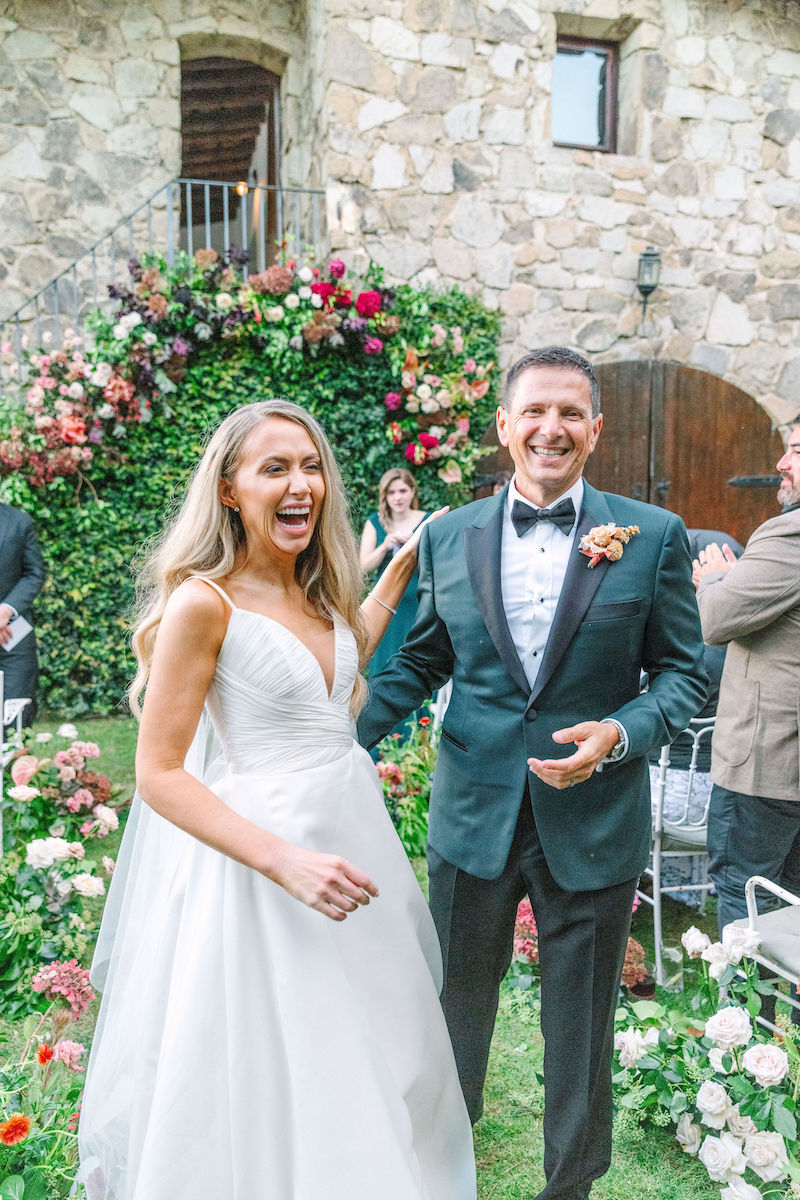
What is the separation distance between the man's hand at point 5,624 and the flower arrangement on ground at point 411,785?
2.18 meters

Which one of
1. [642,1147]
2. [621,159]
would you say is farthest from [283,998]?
[621,159]

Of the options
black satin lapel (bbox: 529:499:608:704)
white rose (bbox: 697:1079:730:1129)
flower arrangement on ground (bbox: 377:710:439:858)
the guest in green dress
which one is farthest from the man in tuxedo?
the guest in green dress

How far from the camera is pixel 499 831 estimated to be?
79.5 inches

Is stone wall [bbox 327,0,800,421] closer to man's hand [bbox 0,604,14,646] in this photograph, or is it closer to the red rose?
the red rose

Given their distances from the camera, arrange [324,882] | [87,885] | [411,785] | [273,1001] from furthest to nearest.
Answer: [411,785]
[87,885]
[273,1001]
[324,882]

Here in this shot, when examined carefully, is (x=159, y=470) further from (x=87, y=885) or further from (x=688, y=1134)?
(x=688, y=1134)

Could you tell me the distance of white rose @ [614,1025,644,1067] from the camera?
2.56m

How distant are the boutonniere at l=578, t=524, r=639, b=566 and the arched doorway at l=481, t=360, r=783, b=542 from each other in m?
5.55

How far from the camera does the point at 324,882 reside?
1.58 metres

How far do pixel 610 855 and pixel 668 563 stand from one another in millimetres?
631

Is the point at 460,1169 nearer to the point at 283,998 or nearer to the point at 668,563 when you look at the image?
the point at 283,998

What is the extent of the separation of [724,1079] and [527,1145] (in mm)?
619

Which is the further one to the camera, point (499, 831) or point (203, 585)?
point (499, 831)

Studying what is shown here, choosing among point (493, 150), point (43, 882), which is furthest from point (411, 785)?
point (493, 150)
